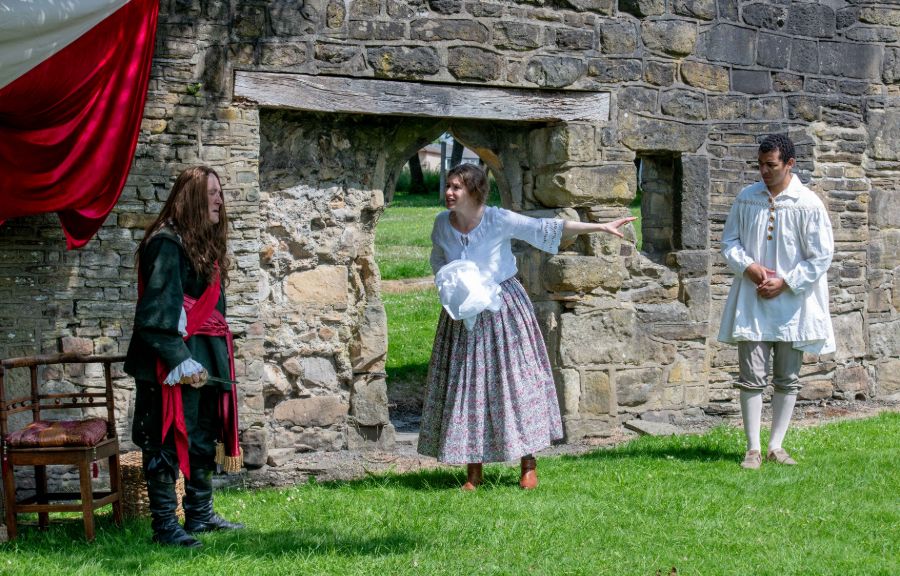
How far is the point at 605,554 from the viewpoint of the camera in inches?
183

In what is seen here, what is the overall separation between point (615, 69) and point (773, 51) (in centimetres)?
144

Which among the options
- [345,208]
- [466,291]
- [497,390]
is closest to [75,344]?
[345,208]

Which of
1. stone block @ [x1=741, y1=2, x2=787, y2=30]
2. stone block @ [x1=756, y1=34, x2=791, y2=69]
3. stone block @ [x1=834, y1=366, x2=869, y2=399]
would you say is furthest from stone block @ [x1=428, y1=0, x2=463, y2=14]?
stone block @ [x1=834, y1=366, x2=869, y2=399]

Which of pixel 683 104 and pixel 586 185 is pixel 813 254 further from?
pixel 683 104

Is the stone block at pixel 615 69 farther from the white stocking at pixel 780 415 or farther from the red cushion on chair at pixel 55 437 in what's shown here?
the red cushion on chair at pixel 55 437

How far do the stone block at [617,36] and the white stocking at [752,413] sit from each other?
105 inches

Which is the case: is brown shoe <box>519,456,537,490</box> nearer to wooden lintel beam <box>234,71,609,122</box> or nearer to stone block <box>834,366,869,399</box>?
wooden lintel beam <box>234,71,609,122</box>

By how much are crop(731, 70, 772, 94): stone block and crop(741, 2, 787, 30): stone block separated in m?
0.34

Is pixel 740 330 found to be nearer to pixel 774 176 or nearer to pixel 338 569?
pixel 774 176

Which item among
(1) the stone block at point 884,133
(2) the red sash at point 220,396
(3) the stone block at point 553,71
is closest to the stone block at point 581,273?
(3) the stone block at point 553,71

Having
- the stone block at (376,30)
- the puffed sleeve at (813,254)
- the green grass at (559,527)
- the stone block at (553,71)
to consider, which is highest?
the stone block at (376,30)

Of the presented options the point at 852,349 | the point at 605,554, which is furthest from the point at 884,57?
the point at 605,554

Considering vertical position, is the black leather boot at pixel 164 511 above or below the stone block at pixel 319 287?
A: below

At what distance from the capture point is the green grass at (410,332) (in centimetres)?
995
